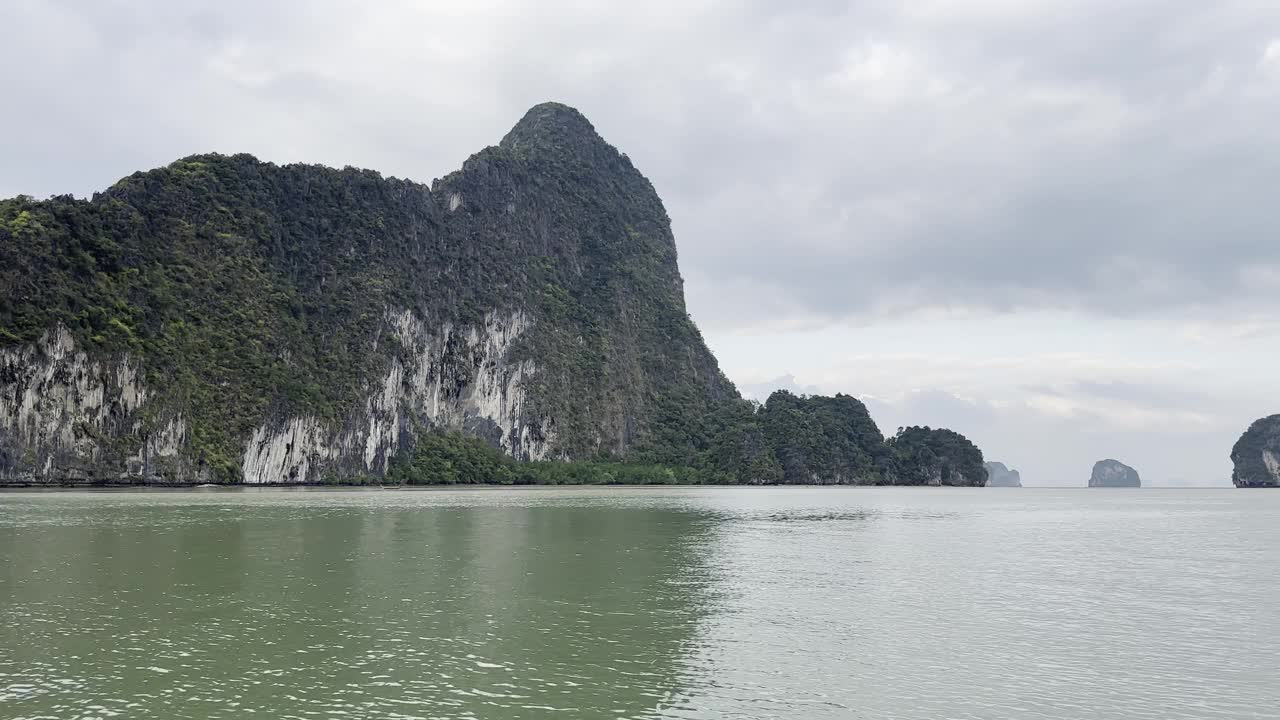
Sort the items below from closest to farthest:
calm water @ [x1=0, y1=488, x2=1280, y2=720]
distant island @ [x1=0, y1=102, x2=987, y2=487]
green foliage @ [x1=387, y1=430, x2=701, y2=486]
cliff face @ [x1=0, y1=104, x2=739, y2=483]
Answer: calm water @ [x1=0, y1=488, x2=1280, y2=720] → cliff face @ [x1=0, y1=104, x2=739, y2=483] → distant island @ [x1=0, y1=102, x2=987, y2=487] → green foliage @ [x1=387, y1=430, x2=701, y2=486]

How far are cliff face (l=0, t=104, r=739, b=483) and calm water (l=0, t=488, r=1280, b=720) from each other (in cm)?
7703

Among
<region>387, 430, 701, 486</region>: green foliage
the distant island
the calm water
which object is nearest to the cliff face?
the distant island

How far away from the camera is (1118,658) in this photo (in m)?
20.3

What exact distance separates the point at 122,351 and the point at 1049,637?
123m

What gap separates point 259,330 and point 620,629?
138049 mm

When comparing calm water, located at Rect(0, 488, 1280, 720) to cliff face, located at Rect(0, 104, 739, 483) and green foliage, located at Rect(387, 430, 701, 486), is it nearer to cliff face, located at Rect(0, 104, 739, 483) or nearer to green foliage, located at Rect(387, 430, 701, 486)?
cliff face, located at Rect(0, 104, 739, 483)

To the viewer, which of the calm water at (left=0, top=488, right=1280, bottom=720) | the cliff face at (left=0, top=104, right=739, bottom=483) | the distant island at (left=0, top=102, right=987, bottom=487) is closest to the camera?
the calm water at (left=0, top=488, right=1280, bottom=720)

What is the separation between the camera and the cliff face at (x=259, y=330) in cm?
11069

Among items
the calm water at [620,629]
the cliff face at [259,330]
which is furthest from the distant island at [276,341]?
the calm water at [620,629]

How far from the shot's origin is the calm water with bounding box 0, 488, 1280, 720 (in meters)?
16.3

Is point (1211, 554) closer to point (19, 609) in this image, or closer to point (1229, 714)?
point (1229, 714)

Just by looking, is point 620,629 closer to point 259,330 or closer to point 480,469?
point 259,330

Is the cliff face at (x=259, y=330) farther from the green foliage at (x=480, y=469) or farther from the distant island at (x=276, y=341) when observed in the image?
the green foliage at (x=480, y=469)

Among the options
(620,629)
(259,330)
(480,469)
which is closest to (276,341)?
(259,330)
